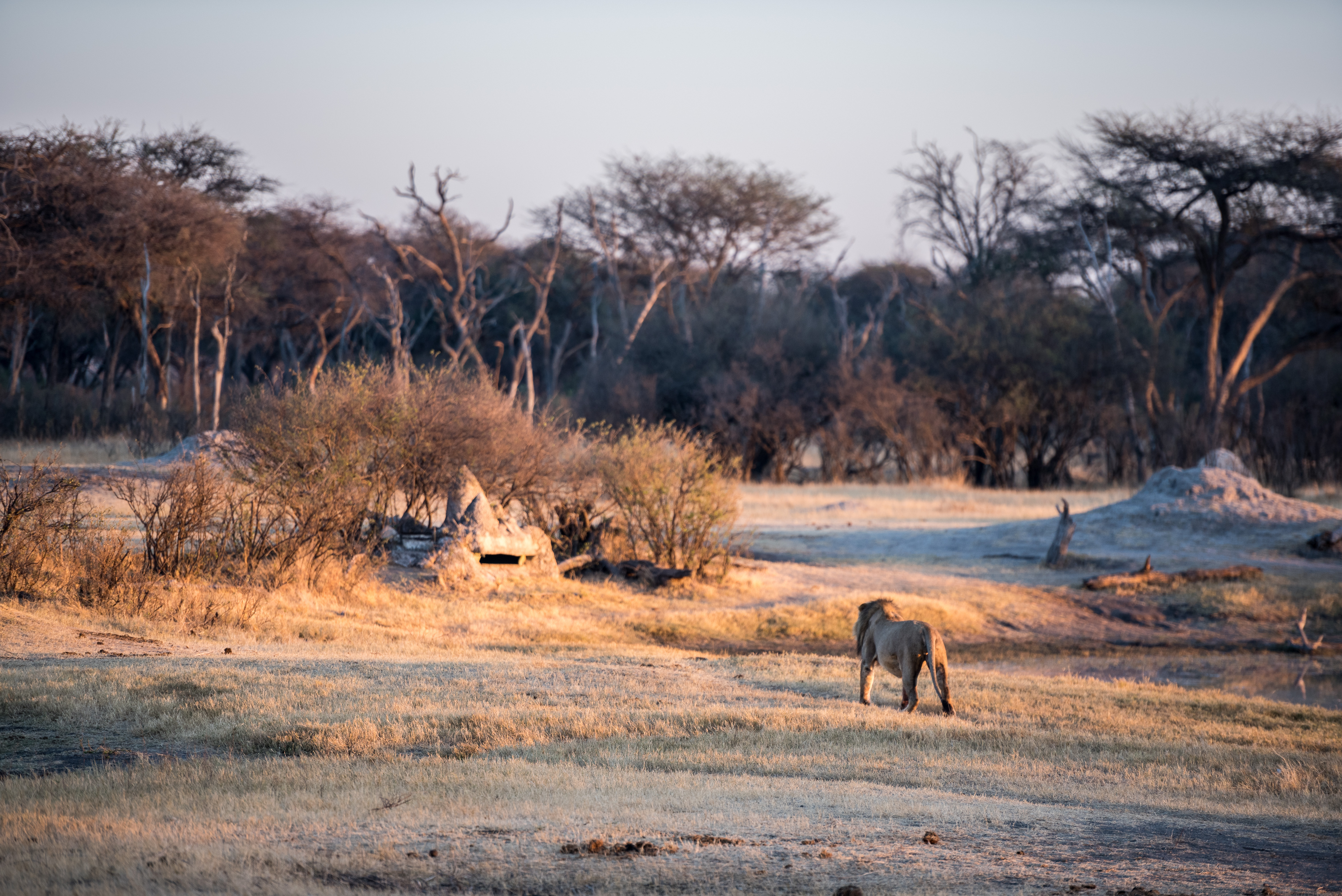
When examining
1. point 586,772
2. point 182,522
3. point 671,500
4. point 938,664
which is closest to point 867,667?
point 938,664

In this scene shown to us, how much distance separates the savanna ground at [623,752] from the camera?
15.3 feet

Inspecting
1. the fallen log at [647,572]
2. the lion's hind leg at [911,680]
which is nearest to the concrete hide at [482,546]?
the fallen log at [647,572]

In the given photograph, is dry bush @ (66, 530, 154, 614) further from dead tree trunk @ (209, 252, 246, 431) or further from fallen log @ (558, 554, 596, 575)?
dead tree trunk @ (209, 252, 246, 431)

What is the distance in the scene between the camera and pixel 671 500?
54.3 feet

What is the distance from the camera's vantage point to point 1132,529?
2155 centimetres

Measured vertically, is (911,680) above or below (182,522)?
below

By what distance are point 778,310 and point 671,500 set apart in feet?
66.4

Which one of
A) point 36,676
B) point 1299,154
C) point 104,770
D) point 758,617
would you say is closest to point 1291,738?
point 758,617

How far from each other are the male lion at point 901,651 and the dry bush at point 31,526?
7.82 m

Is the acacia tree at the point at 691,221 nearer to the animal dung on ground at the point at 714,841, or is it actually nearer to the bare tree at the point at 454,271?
the bare tree at the point at 454,271

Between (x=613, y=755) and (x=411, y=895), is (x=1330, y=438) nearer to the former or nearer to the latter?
(x=613, y=755)

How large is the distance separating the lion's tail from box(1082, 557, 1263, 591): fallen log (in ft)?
30.7

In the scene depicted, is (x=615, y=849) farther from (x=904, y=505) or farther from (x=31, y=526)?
(x=904, y=505)

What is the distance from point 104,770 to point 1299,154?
3034cm
